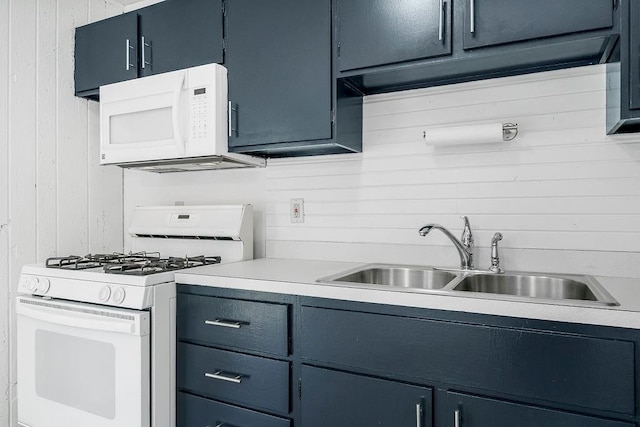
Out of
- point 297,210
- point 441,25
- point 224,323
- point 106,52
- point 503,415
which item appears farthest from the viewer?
point 106,52

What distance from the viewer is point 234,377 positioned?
174 centimetres

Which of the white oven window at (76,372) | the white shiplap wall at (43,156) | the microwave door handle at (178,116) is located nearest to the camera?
the white oven window at (76,372)

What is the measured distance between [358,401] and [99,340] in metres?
1.11

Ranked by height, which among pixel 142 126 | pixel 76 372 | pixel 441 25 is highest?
pixel 441 25

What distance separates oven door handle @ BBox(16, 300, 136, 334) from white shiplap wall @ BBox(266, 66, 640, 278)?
0.88 metres

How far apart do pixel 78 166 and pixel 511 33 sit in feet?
7.73

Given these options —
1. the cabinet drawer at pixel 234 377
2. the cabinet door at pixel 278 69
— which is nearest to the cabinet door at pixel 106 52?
the cabinet door at pixel 278 69

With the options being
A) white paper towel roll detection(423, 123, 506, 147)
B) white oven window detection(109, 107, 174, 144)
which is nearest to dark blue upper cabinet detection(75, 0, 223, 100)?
white oven window detection(109, 107, 174, 144)

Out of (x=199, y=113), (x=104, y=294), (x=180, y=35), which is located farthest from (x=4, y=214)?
(x=180, y=35)

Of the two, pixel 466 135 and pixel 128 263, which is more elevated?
pixel 466 135

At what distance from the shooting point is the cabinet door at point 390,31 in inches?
65.4

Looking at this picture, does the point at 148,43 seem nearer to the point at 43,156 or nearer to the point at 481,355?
the point at 43,156

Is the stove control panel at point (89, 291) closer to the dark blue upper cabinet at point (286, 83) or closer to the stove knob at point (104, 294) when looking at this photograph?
the stove knob at point (104, 294)

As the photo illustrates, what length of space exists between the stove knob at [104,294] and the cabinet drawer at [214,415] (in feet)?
1.68
